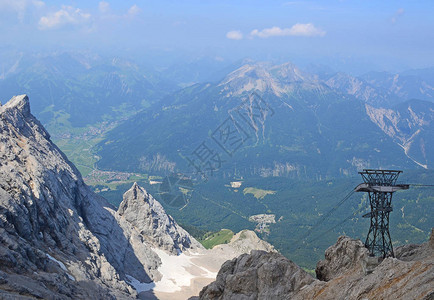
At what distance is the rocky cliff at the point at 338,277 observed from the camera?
33.4m

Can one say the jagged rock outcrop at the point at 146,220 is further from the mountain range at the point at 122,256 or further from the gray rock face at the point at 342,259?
the gray rock face at the point at 342,259

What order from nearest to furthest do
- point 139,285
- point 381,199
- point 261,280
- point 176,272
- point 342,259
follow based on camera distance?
point 381,199 < point 342,259 < point 261,280 < point 139,285 < point 176,272

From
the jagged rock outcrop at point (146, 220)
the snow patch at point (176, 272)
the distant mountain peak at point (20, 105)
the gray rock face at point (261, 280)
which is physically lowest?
the snow patch at point (176, 272)

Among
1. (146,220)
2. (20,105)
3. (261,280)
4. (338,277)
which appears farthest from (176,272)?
(338,277)

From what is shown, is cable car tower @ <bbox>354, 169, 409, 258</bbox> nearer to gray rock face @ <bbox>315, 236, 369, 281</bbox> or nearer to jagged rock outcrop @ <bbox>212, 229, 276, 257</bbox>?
Answer: gray rock face @ <bbox>315, 236, 369, 281</bbox>

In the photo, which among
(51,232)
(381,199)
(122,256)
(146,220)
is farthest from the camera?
(146,220)

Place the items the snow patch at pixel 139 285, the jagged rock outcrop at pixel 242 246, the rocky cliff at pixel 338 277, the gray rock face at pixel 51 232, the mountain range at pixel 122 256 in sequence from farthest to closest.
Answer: the jagged rock outcrop at pixel 242 246 → the snow patch at pixel 139 285 → the gray rock face at pixel 51 232 → the mountain range at pixel 122 256 → the rocky cliff at pixel 338 277

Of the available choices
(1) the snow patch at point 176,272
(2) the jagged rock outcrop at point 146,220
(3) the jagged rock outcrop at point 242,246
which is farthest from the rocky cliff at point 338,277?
(3) the jagged rock outcrop at point 242,246

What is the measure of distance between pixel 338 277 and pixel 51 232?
188 feet

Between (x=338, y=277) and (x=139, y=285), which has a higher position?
(x=338, y=277)

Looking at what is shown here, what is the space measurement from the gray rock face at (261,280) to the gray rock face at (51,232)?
75.8 ft

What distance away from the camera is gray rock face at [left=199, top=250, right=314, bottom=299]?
49.4 m

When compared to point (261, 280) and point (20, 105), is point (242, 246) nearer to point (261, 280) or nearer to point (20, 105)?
point (20, 105)

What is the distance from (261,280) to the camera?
5253 centimetres
